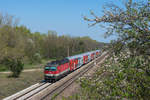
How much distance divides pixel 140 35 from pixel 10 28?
111ft

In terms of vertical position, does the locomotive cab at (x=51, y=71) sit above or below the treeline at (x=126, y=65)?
below

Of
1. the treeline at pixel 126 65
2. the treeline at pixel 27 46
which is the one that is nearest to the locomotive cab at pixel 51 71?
the treeline at pixel 27 46

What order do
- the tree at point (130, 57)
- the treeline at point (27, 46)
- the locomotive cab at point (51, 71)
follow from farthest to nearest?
the treeline at point (27, 46), the locomotive cab at point (51, 71), the tree at point (130, 57)

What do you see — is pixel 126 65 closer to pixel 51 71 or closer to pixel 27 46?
pixel 51 71

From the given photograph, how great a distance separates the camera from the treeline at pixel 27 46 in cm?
3102

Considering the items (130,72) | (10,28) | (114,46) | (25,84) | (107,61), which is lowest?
(25,84)

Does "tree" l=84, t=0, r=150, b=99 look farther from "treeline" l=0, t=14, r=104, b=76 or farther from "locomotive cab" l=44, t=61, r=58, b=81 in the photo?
"locomotive cab" l=44, t=61, r=58, b=81

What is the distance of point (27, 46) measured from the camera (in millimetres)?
43125

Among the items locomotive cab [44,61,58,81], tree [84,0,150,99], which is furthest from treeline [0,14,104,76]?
locomotive cab [44,61,58,81]

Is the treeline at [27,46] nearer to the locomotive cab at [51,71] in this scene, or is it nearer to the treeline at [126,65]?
the treeline at [126,65]

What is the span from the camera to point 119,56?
4.27 m

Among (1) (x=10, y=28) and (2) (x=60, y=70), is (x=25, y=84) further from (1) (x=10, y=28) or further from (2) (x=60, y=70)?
(1) (x=10, y=28)

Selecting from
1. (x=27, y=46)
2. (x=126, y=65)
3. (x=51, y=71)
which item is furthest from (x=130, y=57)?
(x=27, y=46)

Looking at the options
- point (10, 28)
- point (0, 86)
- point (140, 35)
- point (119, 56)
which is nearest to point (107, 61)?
point (119, 56)
